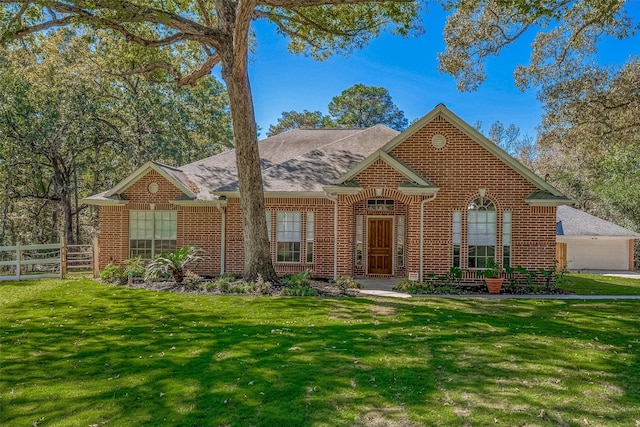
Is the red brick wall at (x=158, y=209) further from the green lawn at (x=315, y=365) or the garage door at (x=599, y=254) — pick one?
the garage door at (x=599, y=254)

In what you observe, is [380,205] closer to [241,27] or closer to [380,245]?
[380,245]

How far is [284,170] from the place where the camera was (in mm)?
15398

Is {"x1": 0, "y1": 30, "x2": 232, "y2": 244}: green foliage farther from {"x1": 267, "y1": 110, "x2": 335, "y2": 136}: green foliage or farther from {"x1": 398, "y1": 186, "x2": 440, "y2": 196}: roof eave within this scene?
{"x1": 267, "y1": 110, "x2": 335, "y2": 136}: green foliage

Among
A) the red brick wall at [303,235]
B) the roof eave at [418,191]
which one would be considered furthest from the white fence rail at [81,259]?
the roof eave at [418,191]

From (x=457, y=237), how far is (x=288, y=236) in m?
5.66

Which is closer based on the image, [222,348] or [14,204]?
[222,348]

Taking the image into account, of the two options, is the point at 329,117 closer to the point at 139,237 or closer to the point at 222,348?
the point at 139,237

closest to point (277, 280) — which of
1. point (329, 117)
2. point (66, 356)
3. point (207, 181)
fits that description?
point (207, 181)

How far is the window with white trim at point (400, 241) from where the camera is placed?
15310 mm

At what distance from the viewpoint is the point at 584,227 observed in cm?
2364

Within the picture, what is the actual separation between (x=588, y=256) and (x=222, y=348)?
24.1 meters

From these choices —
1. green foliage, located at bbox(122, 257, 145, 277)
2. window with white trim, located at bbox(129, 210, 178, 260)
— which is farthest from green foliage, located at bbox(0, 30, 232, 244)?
green foliage, located at bbox(122, 257, 145, 277)

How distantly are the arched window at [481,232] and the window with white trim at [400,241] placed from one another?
2660mm

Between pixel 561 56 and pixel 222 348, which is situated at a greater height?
pixel 561 56
